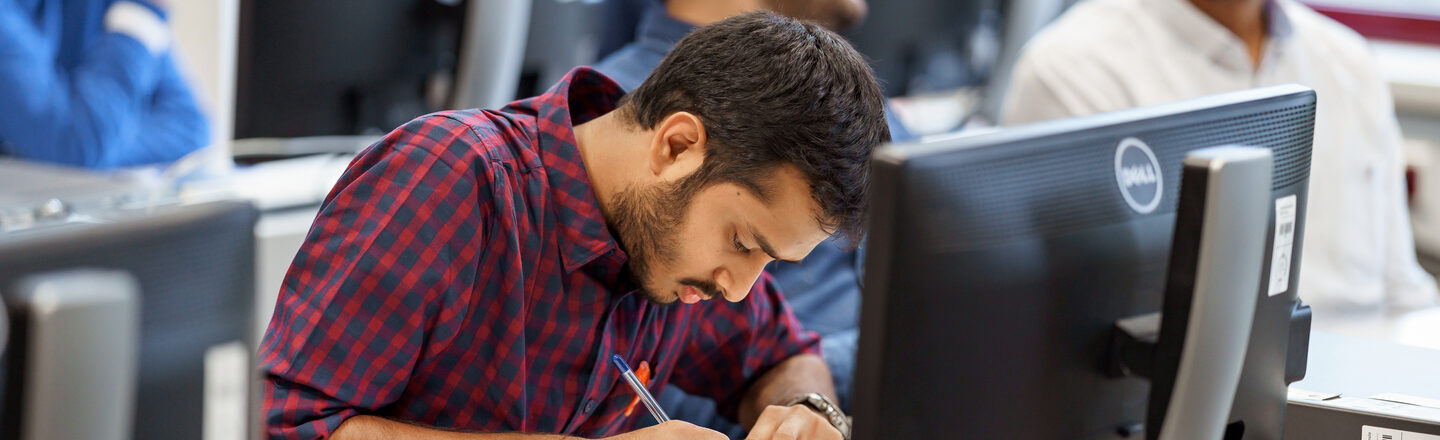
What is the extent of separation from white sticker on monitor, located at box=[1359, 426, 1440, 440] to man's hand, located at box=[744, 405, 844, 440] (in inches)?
16.3

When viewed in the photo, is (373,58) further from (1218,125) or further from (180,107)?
(1218,125)

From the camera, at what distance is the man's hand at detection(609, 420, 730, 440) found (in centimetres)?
99

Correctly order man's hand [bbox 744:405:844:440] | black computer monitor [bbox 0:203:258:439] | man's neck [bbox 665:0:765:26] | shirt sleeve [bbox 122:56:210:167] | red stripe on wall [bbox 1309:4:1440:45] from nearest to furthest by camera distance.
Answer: black computer monitor [bbox 0:203:258:439] → man's hand [bbox 744:405:844:440] → man's neck [bbox 665:0:765:26] → shirt sleeve [bbox 122:56:210:167] → red stripe on wall [bbox 1309:4:1440:45]

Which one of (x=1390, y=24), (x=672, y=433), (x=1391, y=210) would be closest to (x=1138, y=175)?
(x=672, y=433)

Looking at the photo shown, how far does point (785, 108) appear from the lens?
978 millimetres

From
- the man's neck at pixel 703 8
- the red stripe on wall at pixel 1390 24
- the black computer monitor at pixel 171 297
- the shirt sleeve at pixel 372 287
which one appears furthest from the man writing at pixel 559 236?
the red stripe on wall at pixel 1390 24

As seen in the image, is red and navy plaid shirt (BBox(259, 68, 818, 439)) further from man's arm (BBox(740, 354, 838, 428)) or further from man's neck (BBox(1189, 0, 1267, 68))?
man's neck (BBox(1189, 0, 1267, 68))

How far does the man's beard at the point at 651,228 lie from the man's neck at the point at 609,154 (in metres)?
0.01

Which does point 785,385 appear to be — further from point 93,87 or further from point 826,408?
point 93,87

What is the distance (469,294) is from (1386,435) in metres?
0.71

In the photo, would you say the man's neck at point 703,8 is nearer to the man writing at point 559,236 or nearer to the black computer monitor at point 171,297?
the man writing at point 559,236

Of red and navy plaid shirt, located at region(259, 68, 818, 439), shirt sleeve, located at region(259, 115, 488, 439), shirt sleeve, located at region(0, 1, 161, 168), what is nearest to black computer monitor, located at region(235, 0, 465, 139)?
shirt sleeve, located at region(0, 1, 161, 168)

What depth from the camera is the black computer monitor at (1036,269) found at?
72 centimetres

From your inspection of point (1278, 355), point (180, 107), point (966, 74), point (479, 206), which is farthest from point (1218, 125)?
point (966, 74)
